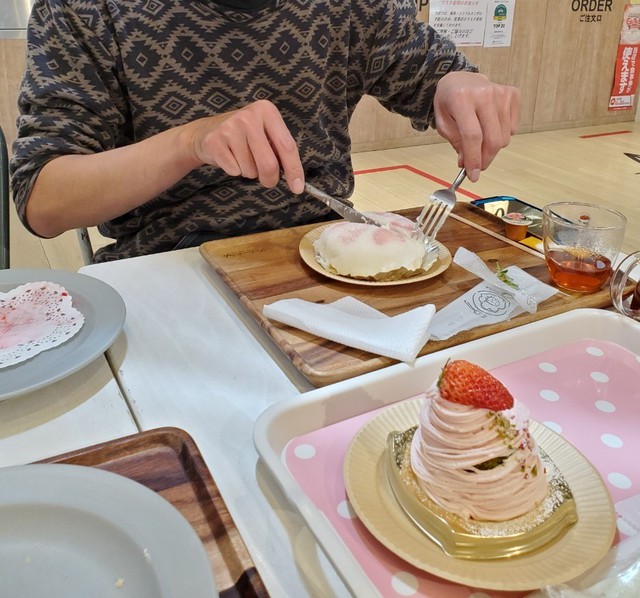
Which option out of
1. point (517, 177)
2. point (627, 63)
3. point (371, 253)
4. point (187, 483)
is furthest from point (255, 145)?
point (627, 63)

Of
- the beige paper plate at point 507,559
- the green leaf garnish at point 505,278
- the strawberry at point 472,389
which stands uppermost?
the strawberry at point 472,389

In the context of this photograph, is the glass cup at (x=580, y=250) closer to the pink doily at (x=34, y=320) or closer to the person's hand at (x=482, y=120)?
the person's hand at (x=482, y=120)

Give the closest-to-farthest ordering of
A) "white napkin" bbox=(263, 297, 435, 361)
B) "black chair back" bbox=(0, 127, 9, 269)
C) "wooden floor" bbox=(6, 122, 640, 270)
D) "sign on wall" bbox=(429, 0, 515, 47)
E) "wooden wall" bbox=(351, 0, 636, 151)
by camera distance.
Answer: "white napkin" bbox=(263, 297, 435, 361) < "black chair back" bbox=(0, 127, 9, 269) < "wooden floor" bbox=(6, 122, 640, 270) < "sign on wall" bbox=(429, 0, 515, 47) < "wooden wall" bbox=(351, 0, 636, 151)

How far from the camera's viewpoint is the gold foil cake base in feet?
1.62

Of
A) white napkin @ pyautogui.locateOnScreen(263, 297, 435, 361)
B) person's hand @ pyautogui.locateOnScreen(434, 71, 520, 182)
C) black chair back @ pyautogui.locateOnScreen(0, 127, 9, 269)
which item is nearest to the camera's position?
white napkin @ pyautogui.locateOnScreen(263, 297, 435, 361)

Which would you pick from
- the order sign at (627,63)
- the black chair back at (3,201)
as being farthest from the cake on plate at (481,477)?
the order sign at (627,63)

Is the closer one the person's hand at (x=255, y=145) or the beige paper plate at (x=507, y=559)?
the beige paper plate at (x=507, y=559)

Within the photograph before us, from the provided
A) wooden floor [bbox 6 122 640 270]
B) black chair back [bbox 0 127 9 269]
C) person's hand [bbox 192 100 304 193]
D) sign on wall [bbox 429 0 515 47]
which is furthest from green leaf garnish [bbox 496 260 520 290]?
sign on wall [bbox 429 0 515 47]

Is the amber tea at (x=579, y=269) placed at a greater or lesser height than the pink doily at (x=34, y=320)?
lesser

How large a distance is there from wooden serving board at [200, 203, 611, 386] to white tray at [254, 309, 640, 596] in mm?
24

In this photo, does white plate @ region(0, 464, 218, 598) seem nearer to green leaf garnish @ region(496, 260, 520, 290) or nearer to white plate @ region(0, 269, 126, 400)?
white plate @ region(0, 269, 126, 400)

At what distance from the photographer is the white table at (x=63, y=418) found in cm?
62

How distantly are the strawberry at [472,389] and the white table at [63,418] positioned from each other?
33 cm

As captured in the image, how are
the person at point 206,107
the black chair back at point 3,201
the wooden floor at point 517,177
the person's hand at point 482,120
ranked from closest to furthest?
1. the person at point 206,107
2. the person's hand at point 482,120
3. the black chair back at point 3,201
4. the wooden floor at point 517,177
